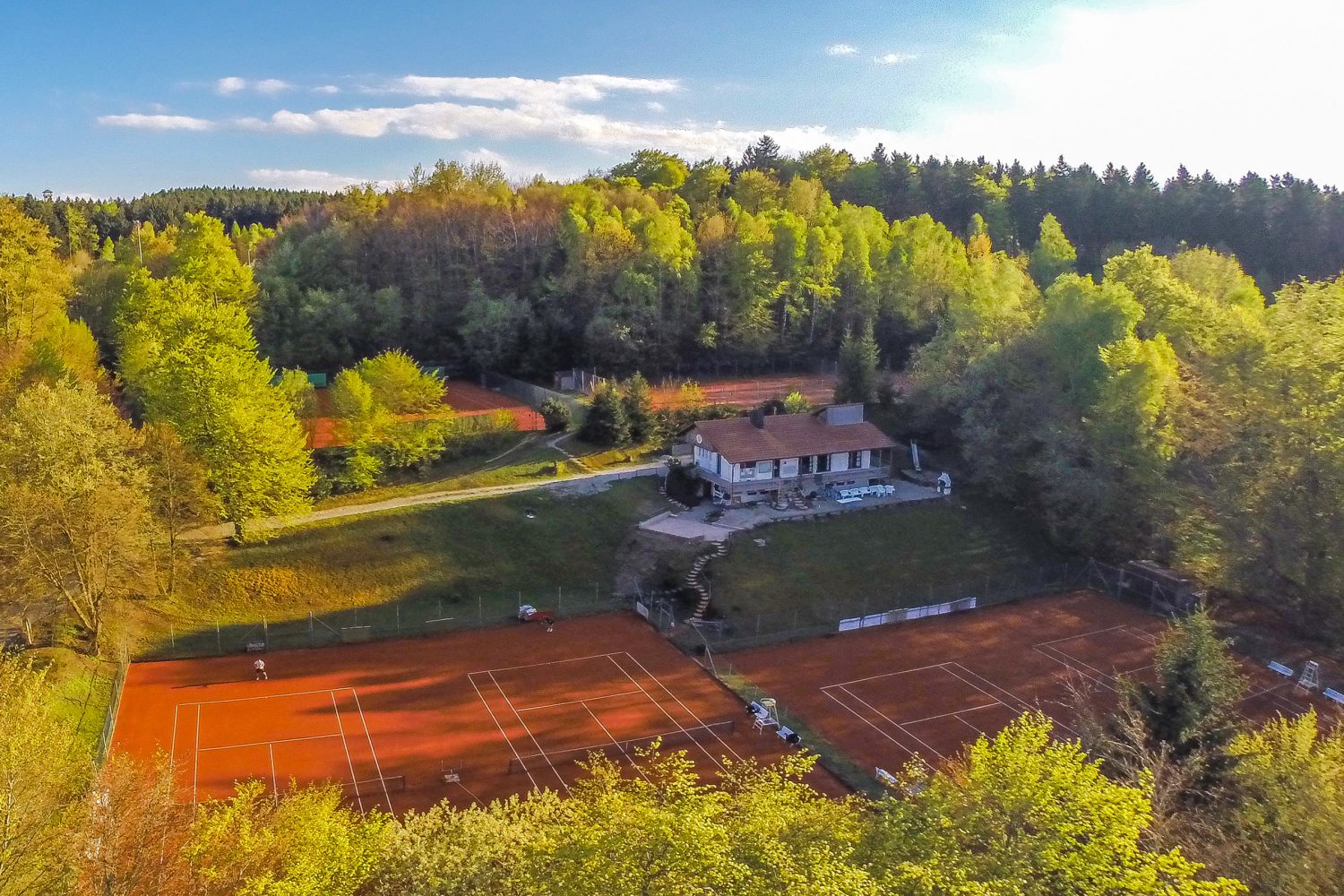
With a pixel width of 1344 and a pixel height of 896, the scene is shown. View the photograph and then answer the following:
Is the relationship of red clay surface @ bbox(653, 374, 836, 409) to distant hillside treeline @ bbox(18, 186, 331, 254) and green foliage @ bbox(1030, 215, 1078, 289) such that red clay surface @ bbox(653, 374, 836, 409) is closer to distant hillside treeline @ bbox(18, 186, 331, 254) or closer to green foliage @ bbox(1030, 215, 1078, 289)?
green foliage @ bbox(1030, 215, 1078, 289)

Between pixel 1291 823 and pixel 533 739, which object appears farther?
pixel 533 739

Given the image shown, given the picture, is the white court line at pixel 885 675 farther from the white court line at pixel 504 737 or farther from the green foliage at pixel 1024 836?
the green foliage at pixel 1024 836

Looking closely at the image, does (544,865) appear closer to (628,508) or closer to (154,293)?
(628,508)

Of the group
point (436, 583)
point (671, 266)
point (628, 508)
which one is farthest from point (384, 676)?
point (671, 266)

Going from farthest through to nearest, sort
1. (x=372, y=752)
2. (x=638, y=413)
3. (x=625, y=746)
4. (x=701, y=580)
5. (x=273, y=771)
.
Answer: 1. (x=638, y=413)
2. (x=701, y=580)
3. (x=625, y=746)
4. (x=372, y=752)
5. (x=273, y=771)

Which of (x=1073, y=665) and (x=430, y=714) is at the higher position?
(x=430, y=714)

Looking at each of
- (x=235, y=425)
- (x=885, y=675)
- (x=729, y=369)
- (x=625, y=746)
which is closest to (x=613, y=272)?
(x=729, y=369)

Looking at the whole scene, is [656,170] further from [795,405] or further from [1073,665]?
[1073,665]
